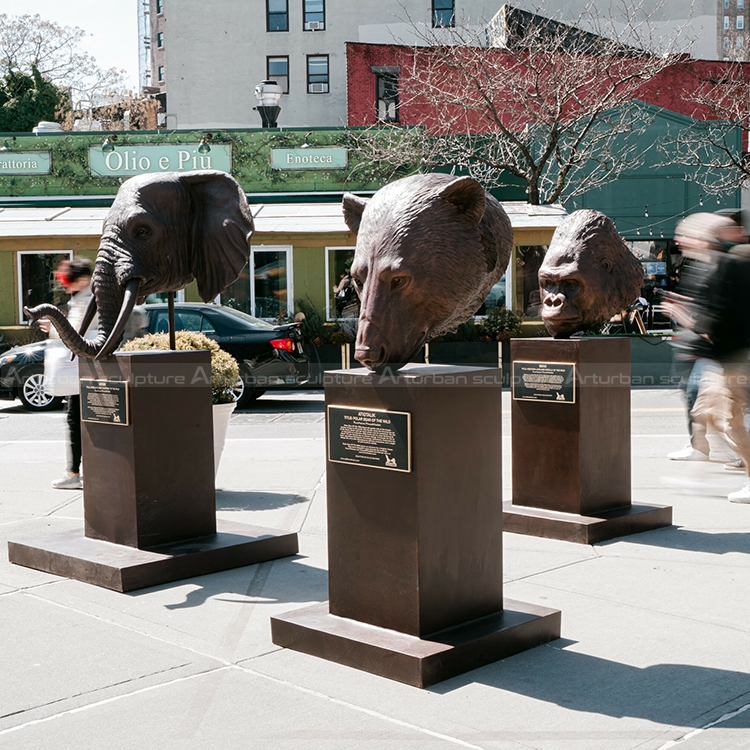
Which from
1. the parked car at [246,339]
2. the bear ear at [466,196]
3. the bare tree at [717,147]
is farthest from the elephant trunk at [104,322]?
the bare tree at [717,147]

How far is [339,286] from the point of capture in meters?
19.7

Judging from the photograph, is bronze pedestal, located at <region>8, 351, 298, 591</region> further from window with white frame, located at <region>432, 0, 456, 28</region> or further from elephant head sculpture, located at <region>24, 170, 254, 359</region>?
window with white frame, located at <region>432, 0, 456, 28</region>

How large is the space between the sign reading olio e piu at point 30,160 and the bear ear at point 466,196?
1965cm

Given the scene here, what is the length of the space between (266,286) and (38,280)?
15.6 ft

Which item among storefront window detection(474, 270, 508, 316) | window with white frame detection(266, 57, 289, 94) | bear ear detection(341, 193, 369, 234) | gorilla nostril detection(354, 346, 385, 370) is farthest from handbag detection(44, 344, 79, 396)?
window with white frame detection(266, 57, 289, 94)

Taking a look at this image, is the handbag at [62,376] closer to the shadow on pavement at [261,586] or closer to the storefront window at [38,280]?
the shadow on pavement at [261,586]

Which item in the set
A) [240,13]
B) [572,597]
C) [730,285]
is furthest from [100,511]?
[240,13]

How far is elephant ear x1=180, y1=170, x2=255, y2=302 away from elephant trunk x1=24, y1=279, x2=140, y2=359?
56 cm

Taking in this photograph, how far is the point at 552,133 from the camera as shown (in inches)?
796

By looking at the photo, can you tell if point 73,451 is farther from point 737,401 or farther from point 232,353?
point 737,401

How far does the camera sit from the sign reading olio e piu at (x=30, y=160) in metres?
22.3

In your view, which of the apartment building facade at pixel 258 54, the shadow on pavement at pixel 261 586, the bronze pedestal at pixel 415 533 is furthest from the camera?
the apartment building facade at pixel 258 54

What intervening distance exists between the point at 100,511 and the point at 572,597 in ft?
9.92

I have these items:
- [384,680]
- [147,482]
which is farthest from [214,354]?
[384,680]
